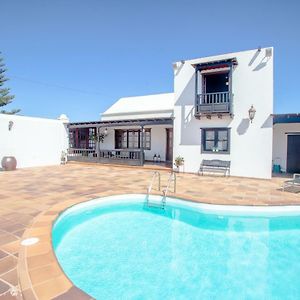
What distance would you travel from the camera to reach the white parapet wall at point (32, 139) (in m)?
13.9

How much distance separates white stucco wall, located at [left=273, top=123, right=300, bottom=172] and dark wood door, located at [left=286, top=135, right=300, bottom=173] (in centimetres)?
21

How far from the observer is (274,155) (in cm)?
1335

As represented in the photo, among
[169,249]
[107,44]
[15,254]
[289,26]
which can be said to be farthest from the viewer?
[107,44]

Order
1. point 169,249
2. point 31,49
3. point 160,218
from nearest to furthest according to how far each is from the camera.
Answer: point 169,249 → point 160,218 → point 31,49

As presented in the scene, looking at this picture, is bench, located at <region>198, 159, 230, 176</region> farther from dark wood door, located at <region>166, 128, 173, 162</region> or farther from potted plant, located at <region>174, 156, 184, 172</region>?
dark wood door, located at <region>166, 128, 173, 162</region>

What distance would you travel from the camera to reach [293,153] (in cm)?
1281

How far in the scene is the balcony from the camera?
11711 millimetres

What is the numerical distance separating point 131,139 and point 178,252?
14.6 meters

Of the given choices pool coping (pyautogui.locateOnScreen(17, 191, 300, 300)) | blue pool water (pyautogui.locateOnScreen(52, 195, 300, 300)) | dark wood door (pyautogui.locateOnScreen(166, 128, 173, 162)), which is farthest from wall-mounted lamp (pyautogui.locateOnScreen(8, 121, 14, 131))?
pool coping (pyautogui.locateOnScreen(17, 191, 300, 300))

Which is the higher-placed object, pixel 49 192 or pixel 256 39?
pixel 256 39

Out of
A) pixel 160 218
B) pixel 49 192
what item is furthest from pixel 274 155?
pixel 49 192

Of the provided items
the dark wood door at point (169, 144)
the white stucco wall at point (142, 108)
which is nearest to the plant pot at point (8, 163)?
the white stucco wall at point (142, 108)

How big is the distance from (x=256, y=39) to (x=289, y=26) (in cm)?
159

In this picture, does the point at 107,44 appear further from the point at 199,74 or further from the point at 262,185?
the point at 262,185
